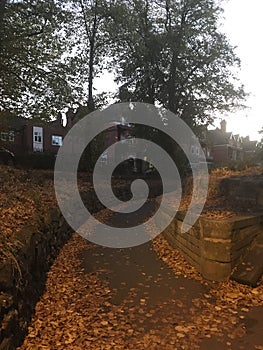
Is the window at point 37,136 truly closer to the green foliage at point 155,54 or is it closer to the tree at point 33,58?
the green foliage at point 155,54

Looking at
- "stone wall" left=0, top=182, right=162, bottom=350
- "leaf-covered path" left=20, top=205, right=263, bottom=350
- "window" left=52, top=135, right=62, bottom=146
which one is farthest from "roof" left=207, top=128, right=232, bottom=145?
"leaf-covered path" left=20, top=205, right=263, bottom=350

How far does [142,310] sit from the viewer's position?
4.19m

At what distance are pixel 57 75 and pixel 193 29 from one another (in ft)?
38.4

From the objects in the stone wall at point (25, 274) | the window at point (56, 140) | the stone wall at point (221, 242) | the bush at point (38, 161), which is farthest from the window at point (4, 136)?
the window at point (56, 140)

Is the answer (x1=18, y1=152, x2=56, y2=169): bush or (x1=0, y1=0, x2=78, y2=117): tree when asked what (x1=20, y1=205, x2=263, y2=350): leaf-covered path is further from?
(x1=18, y1=152, x2=56, y2=169): bush

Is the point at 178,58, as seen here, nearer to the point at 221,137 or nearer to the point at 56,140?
the point at 56,140

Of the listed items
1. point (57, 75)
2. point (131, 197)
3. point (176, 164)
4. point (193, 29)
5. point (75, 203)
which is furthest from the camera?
point (176, 164)

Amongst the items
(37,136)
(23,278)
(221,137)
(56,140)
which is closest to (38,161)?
(23,278)

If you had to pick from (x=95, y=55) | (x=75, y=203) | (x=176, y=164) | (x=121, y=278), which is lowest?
(x=121, y=278)

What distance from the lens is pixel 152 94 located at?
23.6 meters

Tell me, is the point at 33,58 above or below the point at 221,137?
below

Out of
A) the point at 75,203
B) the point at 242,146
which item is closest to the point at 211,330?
the point at 75,203

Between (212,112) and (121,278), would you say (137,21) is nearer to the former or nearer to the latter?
(212,112)

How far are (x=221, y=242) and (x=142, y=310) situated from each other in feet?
5.19
